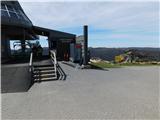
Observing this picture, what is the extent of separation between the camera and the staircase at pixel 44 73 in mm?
13000

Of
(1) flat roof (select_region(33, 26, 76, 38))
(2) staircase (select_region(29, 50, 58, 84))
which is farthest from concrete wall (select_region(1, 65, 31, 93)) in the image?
(1) flat roof (select_region(33, 26, 76, 38))

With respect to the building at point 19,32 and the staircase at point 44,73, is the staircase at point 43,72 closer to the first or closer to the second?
the staircase at point 44,73

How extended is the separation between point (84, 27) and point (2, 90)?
30.7 feet

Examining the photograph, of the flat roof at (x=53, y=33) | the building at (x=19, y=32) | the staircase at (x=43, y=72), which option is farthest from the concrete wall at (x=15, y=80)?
the flat roof at (x=53, y=33)

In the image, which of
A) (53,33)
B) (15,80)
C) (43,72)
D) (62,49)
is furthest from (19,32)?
(15,80)

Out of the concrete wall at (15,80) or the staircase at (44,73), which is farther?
the staircase at (44,73)

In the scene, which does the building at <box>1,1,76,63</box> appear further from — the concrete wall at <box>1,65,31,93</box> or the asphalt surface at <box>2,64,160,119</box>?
the asphalt surface at <box>2,64,160,119</box>

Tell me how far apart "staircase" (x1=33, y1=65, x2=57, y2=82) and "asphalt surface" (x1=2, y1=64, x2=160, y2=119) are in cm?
97

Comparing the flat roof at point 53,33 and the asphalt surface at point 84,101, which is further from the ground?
the flat roof at point 53,33

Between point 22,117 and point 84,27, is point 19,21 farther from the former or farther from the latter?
point 22,117

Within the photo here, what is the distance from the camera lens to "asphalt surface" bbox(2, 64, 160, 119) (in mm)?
6915

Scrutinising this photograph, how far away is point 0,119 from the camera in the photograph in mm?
6656

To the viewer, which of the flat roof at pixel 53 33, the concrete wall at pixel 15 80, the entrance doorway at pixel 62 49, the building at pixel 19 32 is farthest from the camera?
the flat roof at pixel 53 33

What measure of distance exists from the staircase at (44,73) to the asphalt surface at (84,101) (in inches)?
38.1
